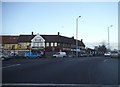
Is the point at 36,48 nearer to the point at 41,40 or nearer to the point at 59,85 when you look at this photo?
the point at 41,40

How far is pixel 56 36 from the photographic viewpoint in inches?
4161

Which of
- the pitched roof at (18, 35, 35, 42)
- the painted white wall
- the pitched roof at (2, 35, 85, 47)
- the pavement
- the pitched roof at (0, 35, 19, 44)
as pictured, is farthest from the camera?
the pitched roof at (0, 35, 19, 44)

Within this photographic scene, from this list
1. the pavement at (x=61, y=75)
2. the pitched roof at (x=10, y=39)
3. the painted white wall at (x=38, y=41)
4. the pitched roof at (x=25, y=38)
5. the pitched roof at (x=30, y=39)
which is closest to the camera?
the pavement at (x=61, y=75)

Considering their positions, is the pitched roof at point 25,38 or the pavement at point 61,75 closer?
the pavement at point 61,75

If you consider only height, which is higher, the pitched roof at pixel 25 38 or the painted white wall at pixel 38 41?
the pitched roof at pixel 25 38

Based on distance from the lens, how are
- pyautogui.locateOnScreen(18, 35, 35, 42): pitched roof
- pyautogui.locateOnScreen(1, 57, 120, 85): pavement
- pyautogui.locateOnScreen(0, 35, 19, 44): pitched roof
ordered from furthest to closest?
pyautogui.locateOnScreen(0, 35, 19, 44): pitched roof → pyautogui.locateOnScreen(18, 35, 35, 42): pitched roof → pyautogui.locateOnScreen(1, 57, 120, 85): pavement

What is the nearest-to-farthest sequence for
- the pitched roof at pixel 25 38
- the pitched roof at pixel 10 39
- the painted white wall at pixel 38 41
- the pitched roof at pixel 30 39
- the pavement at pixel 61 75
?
the pavement at pixel 61 75
the painted white wall at pixel 38 41
the pitched roof at pixel 30 39
the pitched roof at pixel 25 38
the pitched roof at pixel 10 39

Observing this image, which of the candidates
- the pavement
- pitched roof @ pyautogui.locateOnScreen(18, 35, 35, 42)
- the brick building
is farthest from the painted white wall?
Result: the pavement

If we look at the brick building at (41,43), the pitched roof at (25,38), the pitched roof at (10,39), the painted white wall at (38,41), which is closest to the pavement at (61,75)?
the brick building at (41,43)

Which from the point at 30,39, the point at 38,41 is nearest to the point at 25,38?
the point at 30,39

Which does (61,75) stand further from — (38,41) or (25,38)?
(25,38)

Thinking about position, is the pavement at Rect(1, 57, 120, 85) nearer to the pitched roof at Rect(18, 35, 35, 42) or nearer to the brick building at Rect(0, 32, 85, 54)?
the brick building at Rect(0, 32, 85, 54)

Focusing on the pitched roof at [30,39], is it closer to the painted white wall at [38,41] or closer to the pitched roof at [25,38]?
the pitched roof at [25,38]

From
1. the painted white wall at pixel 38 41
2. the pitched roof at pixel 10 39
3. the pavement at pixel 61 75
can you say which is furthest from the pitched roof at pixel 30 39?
the pavement at pixel 61 75
